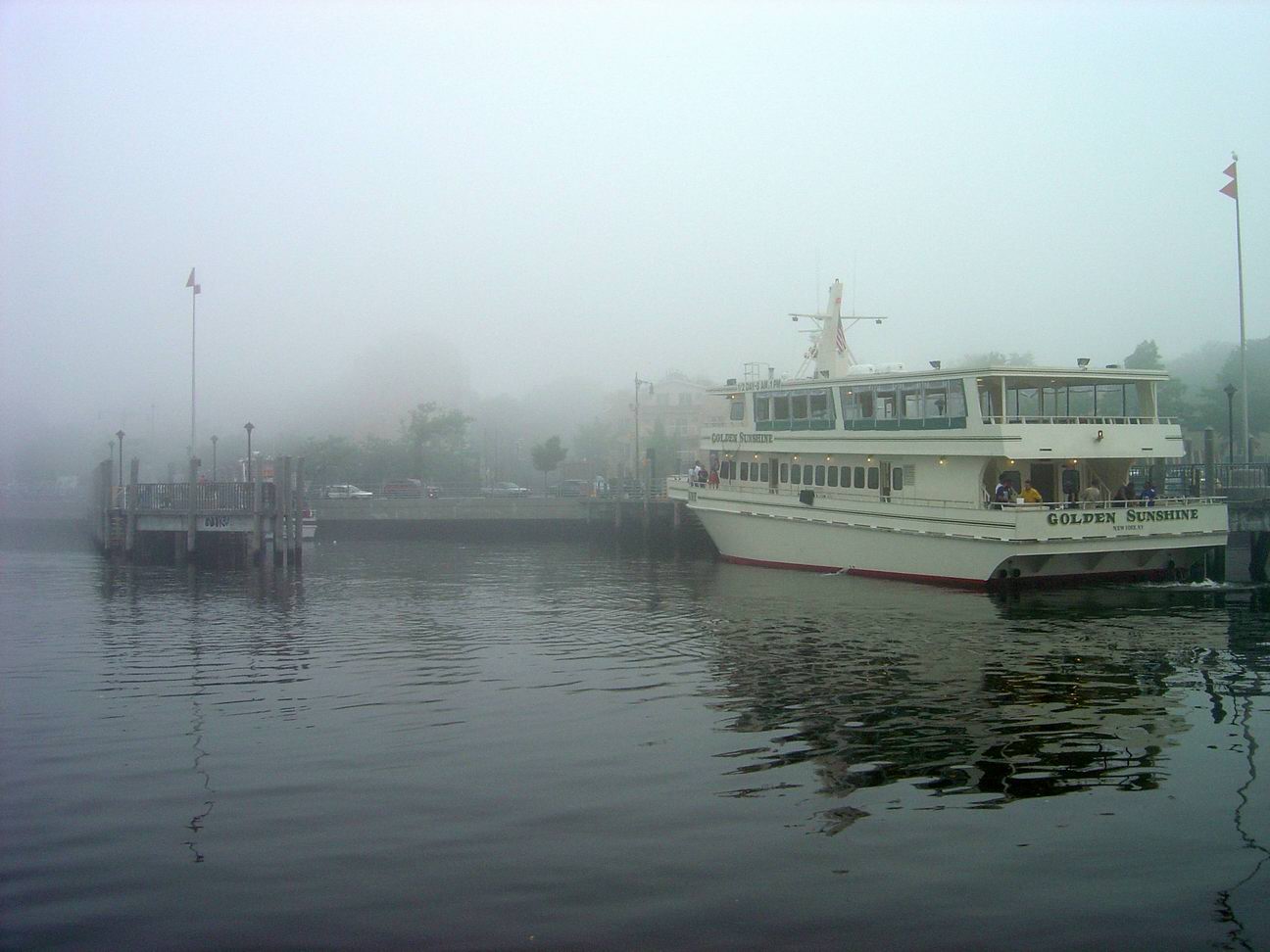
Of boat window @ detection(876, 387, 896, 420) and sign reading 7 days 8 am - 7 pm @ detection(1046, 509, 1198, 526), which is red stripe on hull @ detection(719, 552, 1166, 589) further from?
boat window @ detection(876, 387, 896, 420)

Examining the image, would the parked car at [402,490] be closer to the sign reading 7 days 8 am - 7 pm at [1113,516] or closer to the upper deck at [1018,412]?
the upper deck at [1018,412]

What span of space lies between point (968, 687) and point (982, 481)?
14550 mm

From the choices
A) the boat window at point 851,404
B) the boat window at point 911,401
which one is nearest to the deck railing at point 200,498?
the boat window at point 851,404

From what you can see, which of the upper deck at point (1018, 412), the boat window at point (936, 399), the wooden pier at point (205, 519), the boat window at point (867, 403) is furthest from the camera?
the wooden pier at point (205, 519)

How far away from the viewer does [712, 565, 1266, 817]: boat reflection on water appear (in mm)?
11594

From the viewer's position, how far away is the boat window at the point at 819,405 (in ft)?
115

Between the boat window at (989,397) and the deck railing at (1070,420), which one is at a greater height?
the boat window at (989,397)

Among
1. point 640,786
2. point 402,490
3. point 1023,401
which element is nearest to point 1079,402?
point 1023,401

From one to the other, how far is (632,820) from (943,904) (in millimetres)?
2871

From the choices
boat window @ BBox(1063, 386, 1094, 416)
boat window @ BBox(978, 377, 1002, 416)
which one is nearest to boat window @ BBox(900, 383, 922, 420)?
boat window @ BBox(978, 377, 1002, 416)

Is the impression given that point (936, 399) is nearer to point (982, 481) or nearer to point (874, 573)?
point (982, 481)

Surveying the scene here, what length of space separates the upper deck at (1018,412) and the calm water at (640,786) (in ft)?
23.2

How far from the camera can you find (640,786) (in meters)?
11.0

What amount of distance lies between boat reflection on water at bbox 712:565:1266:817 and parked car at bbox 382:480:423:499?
48156 mm
